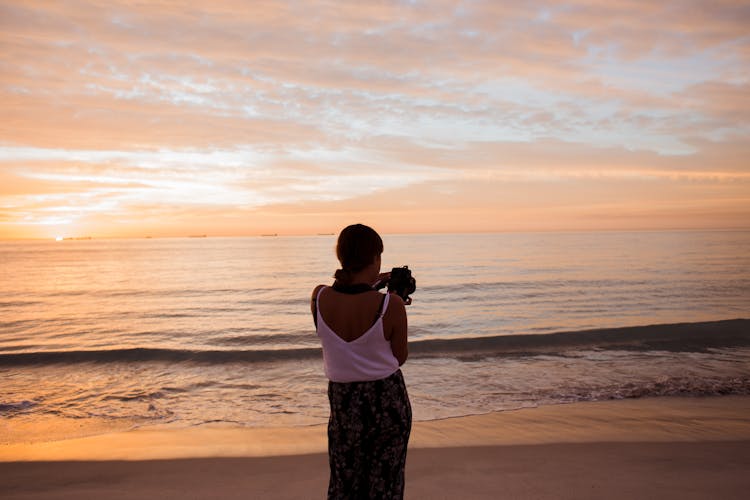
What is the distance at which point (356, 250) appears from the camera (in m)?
2.57

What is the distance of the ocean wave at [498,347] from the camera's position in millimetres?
12641

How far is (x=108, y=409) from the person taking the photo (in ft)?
26.7

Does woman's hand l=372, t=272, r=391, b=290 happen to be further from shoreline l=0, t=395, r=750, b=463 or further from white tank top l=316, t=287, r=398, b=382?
shoreline l=0, t=395, r=750, b=463

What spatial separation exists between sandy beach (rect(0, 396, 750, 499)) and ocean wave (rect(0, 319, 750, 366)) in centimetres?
556

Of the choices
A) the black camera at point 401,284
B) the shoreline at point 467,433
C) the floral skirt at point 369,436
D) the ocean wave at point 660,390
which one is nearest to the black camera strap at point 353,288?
the black camera at point 401,284

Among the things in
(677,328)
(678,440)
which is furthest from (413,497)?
(677,328)

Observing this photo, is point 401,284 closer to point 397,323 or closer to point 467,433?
point 397,323

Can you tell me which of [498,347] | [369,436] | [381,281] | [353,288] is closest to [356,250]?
[353,288]

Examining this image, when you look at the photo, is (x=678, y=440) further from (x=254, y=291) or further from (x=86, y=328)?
(x=254, y=291)

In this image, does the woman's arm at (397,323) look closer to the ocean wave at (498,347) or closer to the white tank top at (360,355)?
the white tank top at (360,355)

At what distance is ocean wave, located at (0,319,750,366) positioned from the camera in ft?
41.5

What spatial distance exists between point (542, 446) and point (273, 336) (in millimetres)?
11119

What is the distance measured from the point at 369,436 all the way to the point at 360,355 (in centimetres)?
48

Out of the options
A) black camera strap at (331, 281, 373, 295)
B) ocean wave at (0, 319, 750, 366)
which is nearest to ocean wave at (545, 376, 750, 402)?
ocean wave at (0, 319, 750, 366)
